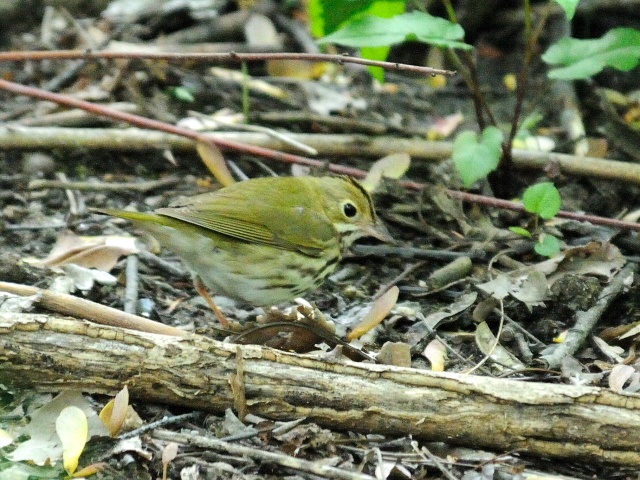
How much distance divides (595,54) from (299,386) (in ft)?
8.84

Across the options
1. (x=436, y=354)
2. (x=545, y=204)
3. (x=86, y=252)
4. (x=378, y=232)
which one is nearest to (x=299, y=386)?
(x=436, y=354)

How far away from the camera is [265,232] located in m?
4.12

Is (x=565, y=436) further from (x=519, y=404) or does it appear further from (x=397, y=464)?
(x=397, y=464)

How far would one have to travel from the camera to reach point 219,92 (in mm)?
6199

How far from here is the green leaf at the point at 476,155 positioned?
4.34 metres

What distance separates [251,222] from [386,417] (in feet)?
5.03

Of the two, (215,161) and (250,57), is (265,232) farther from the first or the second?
(215,161)

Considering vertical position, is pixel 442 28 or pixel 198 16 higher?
pixel 442 28

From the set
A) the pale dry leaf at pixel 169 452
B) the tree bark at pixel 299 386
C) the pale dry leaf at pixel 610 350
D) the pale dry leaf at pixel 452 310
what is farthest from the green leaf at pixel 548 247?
the pale dry leaf at pixel 169 452

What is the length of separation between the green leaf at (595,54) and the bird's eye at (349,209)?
126 cm

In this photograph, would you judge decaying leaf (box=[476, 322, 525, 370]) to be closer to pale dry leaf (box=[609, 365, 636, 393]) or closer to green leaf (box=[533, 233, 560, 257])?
pale dry leaf (box=[609, 365, 636, 393])

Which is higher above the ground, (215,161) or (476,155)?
(476,155)

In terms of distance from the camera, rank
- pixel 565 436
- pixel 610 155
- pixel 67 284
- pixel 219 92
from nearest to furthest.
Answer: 1. pixel 565 436
2. pixel 67 284
3. pixel 610 155
4. pixel 219 92

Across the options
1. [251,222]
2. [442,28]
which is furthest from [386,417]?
[442,28]
